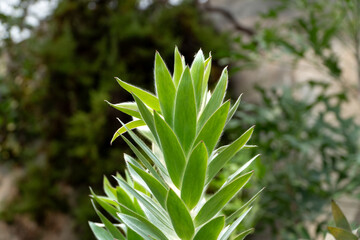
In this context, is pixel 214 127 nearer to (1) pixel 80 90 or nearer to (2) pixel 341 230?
(2) pixel 341 230

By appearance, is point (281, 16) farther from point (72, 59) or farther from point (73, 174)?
point (73, 174)

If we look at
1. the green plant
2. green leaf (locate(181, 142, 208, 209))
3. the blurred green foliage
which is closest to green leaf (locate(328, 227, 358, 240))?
the green plant

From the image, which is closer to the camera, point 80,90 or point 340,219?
point 340,219

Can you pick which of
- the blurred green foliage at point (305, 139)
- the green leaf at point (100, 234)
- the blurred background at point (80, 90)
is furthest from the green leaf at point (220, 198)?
the blurred background at point (80, 90)

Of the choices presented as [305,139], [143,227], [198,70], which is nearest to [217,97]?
[198,70]

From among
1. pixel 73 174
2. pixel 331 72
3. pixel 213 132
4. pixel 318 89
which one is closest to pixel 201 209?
pixel 213 132

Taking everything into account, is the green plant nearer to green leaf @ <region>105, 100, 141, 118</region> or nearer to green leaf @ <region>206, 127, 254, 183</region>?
green leaf @ <region>206, 127, 254, 183</region>
